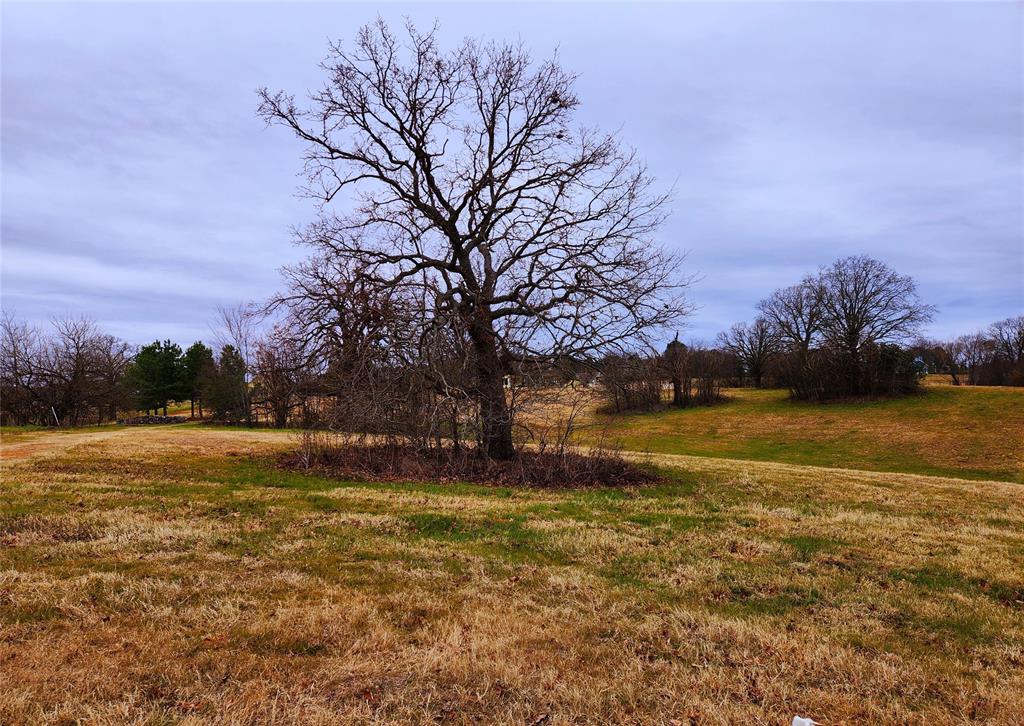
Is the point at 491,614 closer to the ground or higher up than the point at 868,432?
higher up

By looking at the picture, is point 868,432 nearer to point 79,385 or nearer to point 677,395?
point 677,395

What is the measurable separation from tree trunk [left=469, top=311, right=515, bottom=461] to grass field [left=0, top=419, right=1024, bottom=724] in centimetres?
543

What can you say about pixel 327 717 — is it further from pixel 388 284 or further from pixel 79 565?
pixel 388 284

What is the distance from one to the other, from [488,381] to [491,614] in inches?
425

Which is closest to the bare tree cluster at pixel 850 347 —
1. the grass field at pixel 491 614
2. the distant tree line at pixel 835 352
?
the distant tree line at pixel 835 352

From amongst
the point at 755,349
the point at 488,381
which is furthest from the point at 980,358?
the point at 488,381

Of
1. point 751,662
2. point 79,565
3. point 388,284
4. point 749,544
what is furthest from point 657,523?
point 388,284

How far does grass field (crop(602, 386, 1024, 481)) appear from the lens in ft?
96.2

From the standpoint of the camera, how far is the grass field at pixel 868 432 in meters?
A: 29.3

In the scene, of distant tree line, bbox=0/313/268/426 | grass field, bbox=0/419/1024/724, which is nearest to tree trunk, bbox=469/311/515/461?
grass field, bbox=0/419/1024/724

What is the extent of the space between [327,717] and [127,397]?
5634 cm

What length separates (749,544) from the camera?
7621mm

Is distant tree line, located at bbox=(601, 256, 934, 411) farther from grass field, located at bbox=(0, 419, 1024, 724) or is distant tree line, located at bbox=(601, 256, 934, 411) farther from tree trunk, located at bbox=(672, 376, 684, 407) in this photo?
grass field, located at bbox=(0, 419, 1024, 724)

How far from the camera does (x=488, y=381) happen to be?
15492 mm
